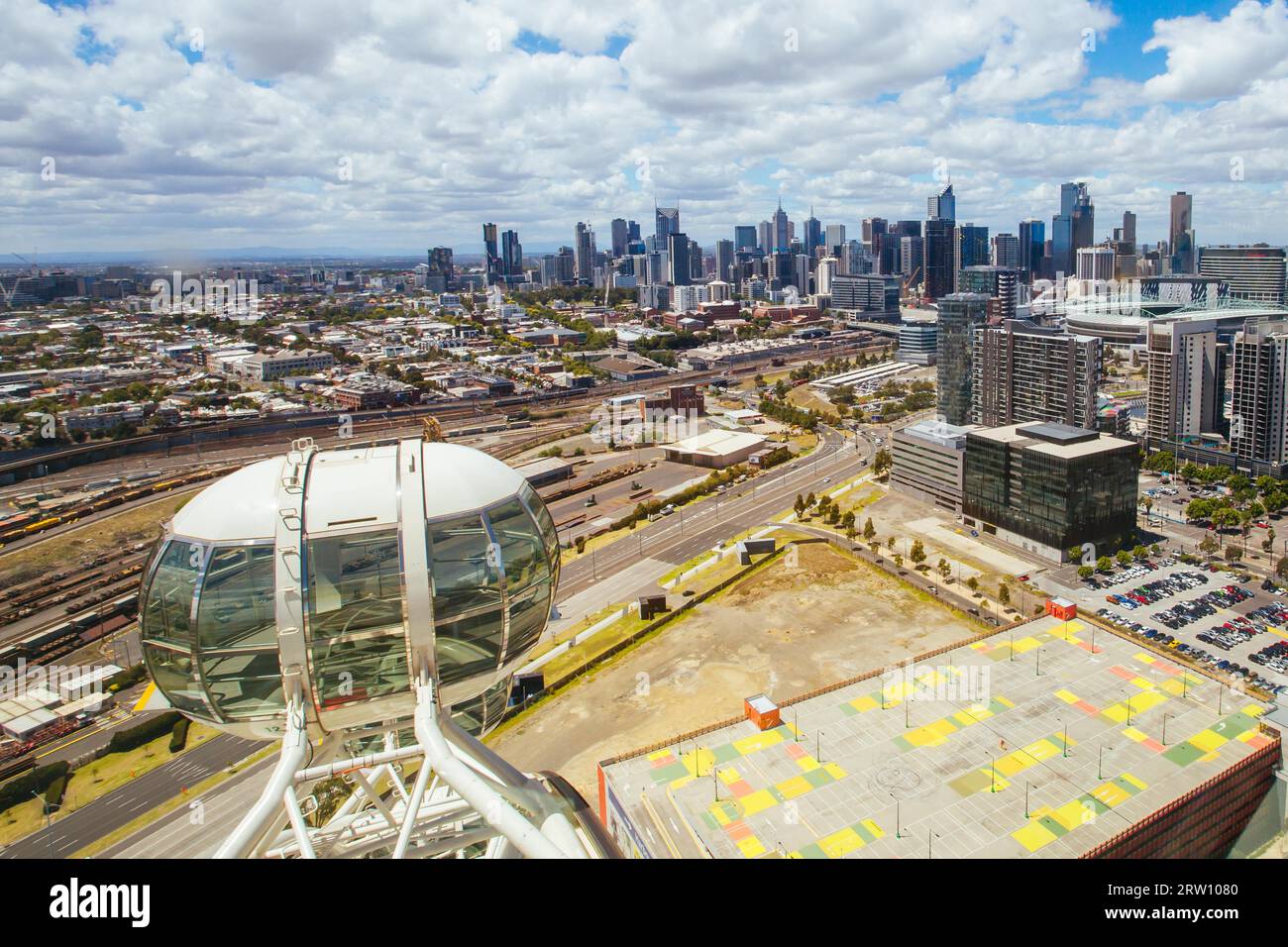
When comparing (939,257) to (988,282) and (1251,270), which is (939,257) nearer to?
(1251,270)

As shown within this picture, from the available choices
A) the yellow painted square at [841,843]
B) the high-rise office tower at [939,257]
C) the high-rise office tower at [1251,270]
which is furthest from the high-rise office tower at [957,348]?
the high-rise office tower at [939,257]

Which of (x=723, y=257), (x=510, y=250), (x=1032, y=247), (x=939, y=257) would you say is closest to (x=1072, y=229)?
(x=1032, y=247)

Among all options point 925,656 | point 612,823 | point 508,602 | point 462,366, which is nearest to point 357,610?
point 508,602

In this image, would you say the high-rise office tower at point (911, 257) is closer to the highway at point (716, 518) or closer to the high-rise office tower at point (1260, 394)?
the highway at point (716, 518)

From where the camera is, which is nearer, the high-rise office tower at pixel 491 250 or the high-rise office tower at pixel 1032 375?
the high-rise office tower at pixel 1032 375

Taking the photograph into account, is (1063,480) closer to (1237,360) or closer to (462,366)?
(1237,360)
